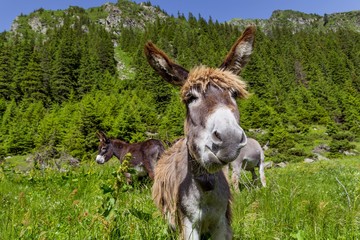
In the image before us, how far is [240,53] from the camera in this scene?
9.29ft

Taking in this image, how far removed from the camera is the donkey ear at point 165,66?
2.67 meters

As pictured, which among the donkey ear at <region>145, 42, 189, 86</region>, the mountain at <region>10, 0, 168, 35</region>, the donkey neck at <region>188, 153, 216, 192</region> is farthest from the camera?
the mountain at <region>10, 0, 168, 35</region>

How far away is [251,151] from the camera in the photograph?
10977 millimetres

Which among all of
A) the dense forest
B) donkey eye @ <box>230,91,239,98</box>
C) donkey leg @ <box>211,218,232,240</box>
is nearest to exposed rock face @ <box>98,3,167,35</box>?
the dense forest

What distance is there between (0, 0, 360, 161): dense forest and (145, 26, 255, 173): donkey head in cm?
1952

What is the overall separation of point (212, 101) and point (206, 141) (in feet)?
1.16

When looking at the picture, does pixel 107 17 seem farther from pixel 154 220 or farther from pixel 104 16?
pixel 154 220

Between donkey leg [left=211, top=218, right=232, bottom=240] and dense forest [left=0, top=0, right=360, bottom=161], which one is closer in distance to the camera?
donkey leg [left=211, top=218, right=232, bottom=240]

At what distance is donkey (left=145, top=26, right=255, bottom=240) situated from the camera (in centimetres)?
208

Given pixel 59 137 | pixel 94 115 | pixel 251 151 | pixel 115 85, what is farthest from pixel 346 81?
pixel 251 151

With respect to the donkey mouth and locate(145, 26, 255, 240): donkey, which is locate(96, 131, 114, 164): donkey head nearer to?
locate(145, 26, 255, 240): donkey

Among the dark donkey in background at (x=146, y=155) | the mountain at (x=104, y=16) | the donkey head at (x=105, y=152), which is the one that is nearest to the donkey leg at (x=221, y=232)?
the dark donkey in background at (x=146, y=155)

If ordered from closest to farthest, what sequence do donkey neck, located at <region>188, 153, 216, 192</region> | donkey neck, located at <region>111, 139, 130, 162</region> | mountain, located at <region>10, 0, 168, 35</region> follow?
donkey neck, located at <region>188, 153, 216, 192</region> → donkey neck, located at <region>111, 139, 130, 162</region> → mountain, located at <region>10, 0, 168, 35</region>

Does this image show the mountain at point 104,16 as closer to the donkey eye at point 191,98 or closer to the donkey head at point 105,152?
the donkey head at point 105,152
